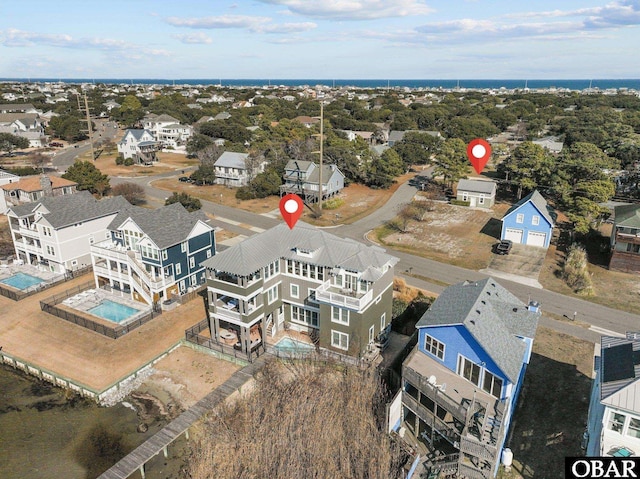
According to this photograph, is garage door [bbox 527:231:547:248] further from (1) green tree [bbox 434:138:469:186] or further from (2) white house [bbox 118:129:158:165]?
(2) white house [bbox 118:129:158:165]

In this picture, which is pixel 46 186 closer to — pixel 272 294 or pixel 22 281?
pixel 22 281

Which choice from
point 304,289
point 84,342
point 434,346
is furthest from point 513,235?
point 84,342

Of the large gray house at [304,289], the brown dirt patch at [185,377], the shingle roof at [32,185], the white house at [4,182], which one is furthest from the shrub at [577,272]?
the white house at [4,182]

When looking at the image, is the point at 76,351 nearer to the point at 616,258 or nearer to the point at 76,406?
the point at 76,406

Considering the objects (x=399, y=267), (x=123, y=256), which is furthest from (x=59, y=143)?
(x=399, y=267)

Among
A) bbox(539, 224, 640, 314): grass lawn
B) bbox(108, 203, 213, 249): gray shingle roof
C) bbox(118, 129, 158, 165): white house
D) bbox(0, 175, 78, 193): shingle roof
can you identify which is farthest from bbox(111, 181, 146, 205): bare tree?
bbox(539, 224, 640, 314): grass lawn

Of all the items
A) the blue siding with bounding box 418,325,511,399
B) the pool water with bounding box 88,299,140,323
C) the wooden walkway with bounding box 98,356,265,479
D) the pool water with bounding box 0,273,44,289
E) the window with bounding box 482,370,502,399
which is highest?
the blue siding with bounding box 418,325,511,399
